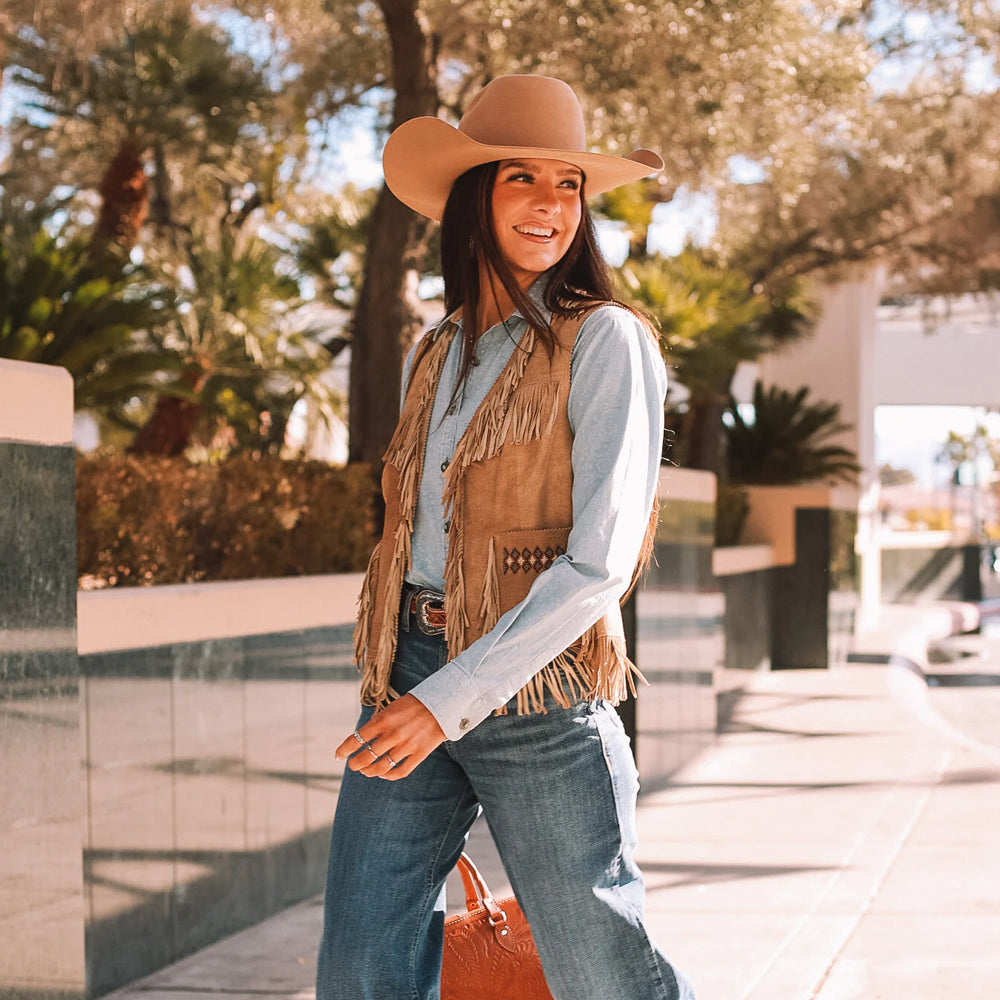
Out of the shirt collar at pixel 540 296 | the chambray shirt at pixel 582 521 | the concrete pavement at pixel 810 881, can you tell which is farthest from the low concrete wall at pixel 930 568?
the chambray shirt at pixel 582 521

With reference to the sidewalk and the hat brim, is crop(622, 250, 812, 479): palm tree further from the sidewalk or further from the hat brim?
the hat brim

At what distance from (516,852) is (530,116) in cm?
107

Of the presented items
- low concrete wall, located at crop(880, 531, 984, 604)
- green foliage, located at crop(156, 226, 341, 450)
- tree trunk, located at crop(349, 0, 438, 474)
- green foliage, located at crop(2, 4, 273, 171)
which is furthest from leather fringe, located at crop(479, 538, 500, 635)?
low concrete wall, located at crop(880, 531, 984, 604)

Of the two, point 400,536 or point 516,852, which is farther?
point 400,536

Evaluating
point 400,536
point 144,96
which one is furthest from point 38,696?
point 144,96

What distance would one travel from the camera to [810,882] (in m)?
4.89

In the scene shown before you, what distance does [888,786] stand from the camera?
658cm

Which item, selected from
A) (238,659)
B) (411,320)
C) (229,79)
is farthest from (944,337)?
(238,659)

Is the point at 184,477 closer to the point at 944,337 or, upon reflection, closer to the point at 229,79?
the point at 229,79

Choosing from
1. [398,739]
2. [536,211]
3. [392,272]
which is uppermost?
[392,272]

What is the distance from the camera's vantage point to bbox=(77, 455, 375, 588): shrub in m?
5.16

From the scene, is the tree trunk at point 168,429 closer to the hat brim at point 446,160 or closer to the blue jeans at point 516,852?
the hat brim at point 446,160

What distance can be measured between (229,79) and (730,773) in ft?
21.6

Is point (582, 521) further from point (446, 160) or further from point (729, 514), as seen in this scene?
point (729, 514)
